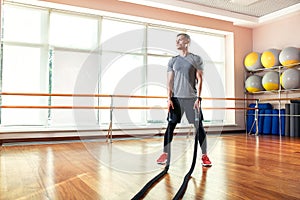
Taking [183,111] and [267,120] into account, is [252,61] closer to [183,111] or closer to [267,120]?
[267,120]

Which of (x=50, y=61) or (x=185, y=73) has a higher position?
(x=50, y=61)

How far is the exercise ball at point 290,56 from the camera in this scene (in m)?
4.59

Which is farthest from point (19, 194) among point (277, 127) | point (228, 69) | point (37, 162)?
point (228, 69)

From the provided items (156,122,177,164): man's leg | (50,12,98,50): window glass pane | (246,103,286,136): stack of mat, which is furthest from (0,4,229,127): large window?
(156,122,177,164): man's leg

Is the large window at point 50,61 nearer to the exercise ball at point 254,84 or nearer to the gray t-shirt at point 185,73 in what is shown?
the exercise ball at point 254,84

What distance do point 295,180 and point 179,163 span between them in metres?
0.84

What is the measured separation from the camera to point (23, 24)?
4066 mm

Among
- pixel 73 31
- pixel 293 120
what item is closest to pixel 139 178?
pixel 73 31

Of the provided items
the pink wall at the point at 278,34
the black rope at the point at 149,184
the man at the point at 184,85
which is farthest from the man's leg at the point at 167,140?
the pink wall at the point at 278,34

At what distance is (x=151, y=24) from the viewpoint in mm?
4945

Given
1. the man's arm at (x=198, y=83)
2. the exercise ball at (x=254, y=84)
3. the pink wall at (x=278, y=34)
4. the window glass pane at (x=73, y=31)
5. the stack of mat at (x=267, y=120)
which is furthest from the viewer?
the exercise ball at (x=254, y=84)

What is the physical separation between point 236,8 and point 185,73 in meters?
3.73

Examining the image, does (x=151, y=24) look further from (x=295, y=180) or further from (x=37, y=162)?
(x=295, y=180)

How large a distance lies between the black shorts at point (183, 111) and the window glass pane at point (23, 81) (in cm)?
286
